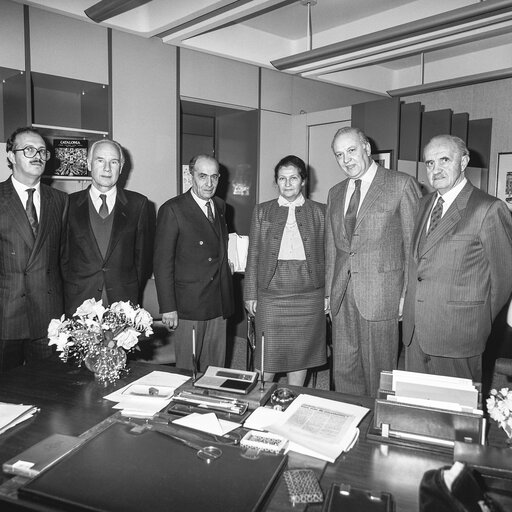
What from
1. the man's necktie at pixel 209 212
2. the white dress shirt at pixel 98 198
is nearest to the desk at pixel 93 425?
the white dress shirt at pixel 98 198

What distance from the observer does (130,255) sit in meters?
3.22

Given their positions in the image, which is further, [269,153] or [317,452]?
[269,153]

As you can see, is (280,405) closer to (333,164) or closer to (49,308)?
(49,308)

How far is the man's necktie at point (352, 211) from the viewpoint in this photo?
9.55ft

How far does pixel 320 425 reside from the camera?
1.69 m

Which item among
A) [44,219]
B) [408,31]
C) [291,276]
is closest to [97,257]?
[44,219]

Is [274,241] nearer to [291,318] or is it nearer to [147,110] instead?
[291,318]

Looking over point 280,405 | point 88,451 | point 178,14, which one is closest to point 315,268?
point 280,405

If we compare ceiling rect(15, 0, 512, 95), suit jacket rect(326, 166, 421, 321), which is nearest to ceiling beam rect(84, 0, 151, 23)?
ceiling rect(15, 0, 512, 95)

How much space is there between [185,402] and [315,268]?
60.4 inches

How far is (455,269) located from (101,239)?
6.83 ft

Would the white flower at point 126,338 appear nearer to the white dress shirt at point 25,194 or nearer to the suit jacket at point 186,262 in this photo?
the suit jacket at point 186,262

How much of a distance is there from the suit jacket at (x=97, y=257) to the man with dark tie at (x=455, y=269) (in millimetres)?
1736

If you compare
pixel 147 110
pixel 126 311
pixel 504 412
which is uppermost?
pixel 147 110
